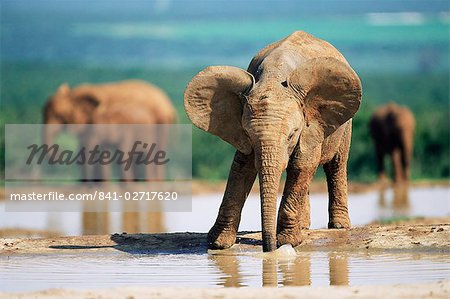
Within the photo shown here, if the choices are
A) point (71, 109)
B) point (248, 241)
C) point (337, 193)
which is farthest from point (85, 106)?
point (248, 241)

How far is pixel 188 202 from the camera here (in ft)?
70.0

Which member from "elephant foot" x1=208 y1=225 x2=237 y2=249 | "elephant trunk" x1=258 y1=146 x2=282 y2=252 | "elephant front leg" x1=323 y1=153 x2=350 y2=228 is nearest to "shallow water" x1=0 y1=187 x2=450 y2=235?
"elephant front leg" x1=323 y1=153 x2=350 y2=228

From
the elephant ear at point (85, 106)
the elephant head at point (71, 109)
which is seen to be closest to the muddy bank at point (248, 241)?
the elephant head at point (71, 109)

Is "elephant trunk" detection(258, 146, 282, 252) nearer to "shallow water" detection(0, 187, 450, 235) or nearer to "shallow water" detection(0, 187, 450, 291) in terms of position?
"shallow water" detection(0, 187, 450, 291)

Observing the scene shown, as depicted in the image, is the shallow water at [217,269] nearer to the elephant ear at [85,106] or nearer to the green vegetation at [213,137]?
the green vegetation at [213,137]

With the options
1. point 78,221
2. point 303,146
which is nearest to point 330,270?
point 303,146

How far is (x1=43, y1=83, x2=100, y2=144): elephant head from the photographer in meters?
28.3

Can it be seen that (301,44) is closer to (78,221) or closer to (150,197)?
(78,221)

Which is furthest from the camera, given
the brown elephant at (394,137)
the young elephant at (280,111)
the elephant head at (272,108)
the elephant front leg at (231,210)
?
the brown elephant at (394,137)

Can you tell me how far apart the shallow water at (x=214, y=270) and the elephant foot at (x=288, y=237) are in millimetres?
241

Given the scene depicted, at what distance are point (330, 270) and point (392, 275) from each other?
0.65m

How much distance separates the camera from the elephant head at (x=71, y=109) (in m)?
28.3

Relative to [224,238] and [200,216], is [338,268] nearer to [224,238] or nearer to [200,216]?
[224,238]

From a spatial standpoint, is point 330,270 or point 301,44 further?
point 301,44
